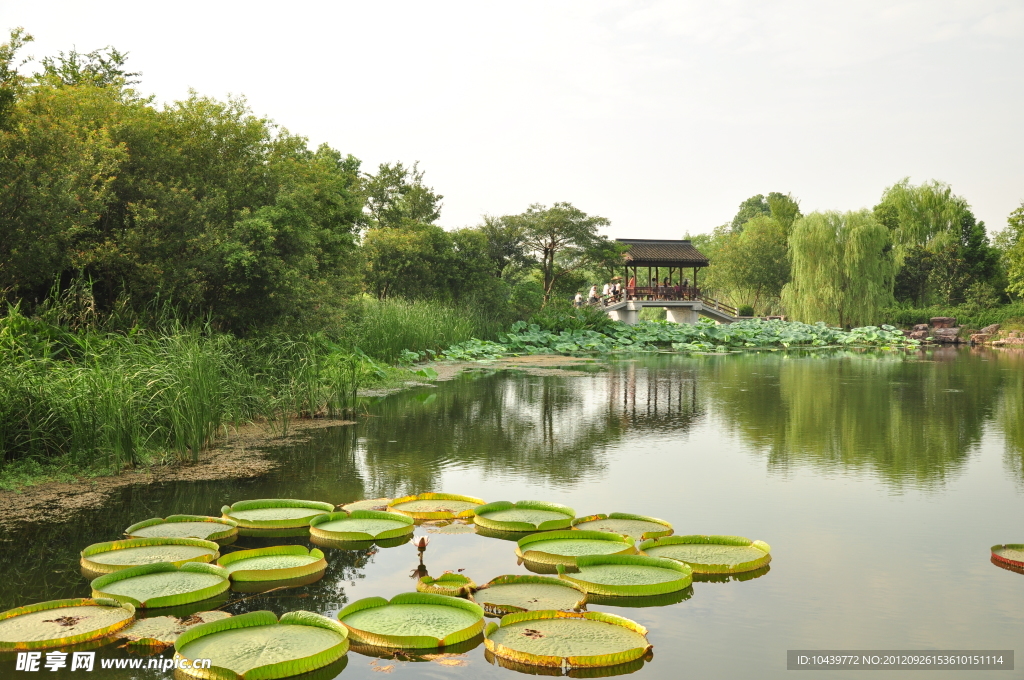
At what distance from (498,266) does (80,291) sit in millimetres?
25259

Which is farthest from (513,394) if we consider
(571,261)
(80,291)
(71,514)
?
(571,261)

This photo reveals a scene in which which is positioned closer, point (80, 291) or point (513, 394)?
point (80, 291)

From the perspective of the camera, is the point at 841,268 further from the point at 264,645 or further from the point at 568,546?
the point at 264,645

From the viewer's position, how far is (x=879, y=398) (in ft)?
47.5

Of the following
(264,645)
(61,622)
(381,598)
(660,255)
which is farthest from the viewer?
(660,255)

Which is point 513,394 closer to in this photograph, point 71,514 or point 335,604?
point 71,514

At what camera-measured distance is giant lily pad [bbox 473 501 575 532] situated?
18.8ft

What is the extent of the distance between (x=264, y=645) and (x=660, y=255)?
1500 inches

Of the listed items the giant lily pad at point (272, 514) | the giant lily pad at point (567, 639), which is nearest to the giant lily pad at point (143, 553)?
the giant lily pad at point (272, 514)

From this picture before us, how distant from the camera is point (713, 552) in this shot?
5145 millimetres

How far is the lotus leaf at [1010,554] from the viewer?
16.8ft

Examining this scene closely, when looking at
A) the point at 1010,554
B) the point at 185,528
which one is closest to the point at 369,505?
the point at 185,528

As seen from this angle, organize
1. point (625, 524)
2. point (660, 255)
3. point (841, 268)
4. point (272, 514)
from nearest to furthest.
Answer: point (625, 524)
point (272, 514)
point (841, 268)
point (660, 255)

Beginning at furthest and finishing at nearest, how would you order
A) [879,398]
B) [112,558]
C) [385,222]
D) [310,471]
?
[385,222] → [879,398] → [310,471] → [112,558]
